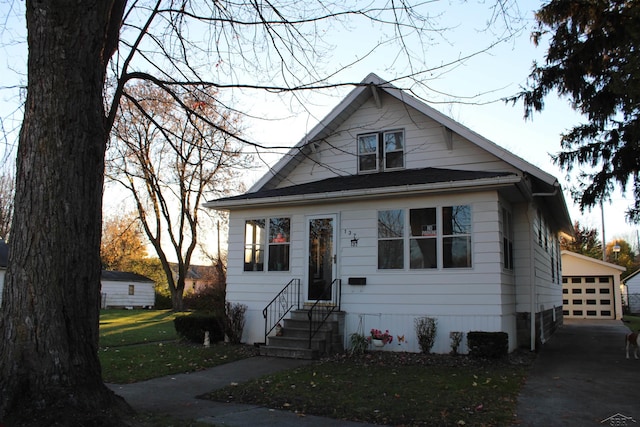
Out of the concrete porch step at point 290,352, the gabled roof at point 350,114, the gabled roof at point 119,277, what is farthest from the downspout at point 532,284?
the gabled roof at point 119,277

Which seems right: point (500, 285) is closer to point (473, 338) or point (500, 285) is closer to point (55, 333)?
point (473, 338)

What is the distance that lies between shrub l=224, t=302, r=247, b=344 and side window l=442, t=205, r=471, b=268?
17.1 ft

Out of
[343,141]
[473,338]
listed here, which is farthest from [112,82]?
[473,338]

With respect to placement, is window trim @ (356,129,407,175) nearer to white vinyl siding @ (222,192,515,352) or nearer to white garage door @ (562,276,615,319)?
white vinyl siding @ (222,192,515,352)

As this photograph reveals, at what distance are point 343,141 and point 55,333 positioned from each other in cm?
1013

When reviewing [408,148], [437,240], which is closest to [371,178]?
[408,148]

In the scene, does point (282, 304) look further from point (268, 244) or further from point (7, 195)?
point (7, 195)

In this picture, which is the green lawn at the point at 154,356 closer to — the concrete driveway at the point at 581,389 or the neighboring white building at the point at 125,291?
the concrete driveway at the point at 581,389

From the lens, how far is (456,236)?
10680mm

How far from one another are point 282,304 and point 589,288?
58.9 feet

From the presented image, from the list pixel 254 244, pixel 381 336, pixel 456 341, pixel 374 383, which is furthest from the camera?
pixel 254 244

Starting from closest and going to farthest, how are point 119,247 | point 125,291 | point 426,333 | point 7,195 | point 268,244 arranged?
point 426,333 < point 268,244 < point 7,195 < point 125,291 < point 119,247

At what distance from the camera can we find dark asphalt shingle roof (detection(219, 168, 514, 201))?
35.2 feet

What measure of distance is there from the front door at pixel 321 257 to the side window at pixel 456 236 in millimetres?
2637
